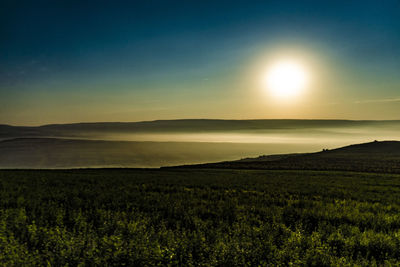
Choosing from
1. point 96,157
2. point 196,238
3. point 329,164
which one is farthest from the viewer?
point 96,157

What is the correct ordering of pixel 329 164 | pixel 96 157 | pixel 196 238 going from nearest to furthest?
pixel 196 238
pixel 329 164
pixel 96 157

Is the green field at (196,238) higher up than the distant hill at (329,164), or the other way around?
the green field at (196,238)

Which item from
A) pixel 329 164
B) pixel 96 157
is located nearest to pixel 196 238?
pixel 329 164

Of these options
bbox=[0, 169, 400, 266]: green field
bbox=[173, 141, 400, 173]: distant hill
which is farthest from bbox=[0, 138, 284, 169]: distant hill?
bbox=[0, 169, 400, 266]: green field

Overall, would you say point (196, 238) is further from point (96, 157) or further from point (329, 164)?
point (96, 157)

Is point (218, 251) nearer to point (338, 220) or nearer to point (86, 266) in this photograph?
point (86, 266)

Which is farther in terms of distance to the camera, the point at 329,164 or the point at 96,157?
the point at 96,157

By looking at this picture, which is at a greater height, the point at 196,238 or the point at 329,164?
the point at 196,238

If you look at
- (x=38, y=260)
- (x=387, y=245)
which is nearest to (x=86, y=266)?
(x=38, y=260)

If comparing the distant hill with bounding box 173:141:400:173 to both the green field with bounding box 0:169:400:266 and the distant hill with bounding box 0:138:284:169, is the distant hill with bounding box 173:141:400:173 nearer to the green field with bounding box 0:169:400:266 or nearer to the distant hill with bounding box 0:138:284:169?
the distant hill with bounding box 0:138:284:169

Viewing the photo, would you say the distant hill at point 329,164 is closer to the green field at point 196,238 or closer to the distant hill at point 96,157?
the distant hill at point 96,157

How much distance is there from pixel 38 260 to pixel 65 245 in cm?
82

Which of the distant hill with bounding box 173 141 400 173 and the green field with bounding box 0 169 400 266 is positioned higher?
the green field with bounding box 0 169 400 266

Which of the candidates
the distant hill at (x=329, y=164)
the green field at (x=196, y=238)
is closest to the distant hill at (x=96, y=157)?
the distant hill at (x=329, y=164)
